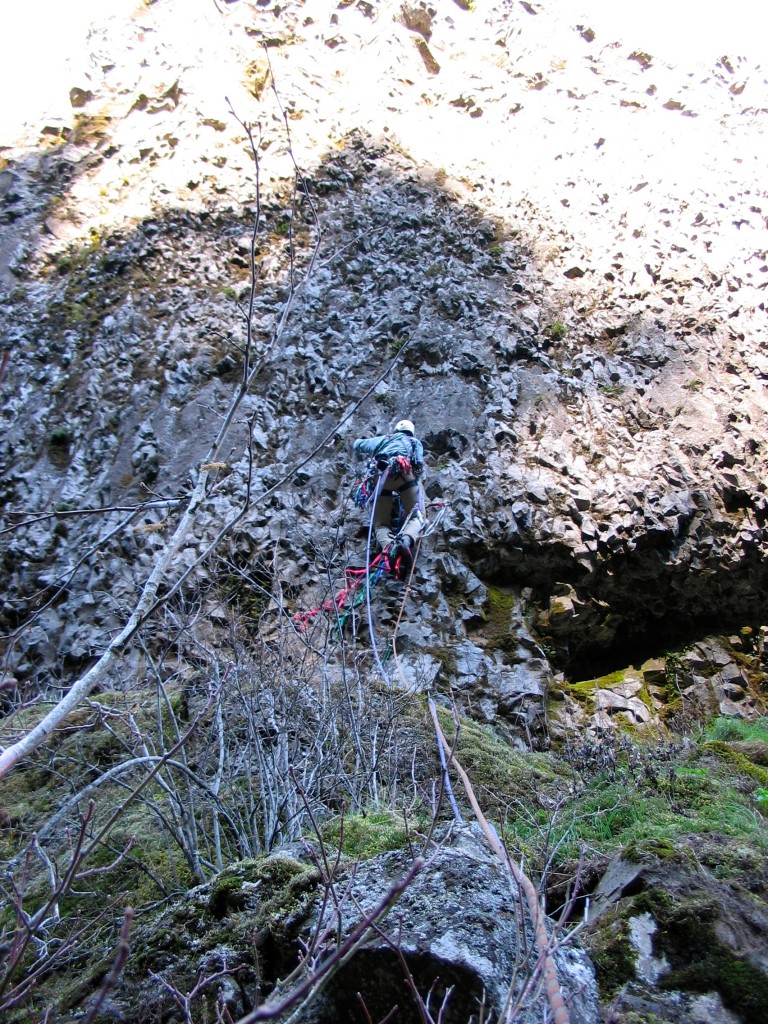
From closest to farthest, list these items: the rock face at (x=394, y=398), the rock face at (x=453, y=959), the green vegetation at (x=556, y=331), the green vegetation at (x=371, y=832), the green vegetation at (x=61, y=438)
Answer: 1. the rock face at (x=453, y=959)
2. the green vegetation at (x=371, y=832)
3. the rock face at (x=394, y=398)
4. the green vegetation at (x=61, y=438)
5. the green vegetation at (x=556, y=331)

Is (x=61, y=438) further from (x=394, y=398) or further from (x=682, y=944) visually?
(x=682, y=944)

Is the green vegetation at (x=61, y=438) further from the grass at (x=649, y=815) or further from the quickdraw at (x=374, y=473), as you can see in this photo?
the grass at (x=649, y=815)

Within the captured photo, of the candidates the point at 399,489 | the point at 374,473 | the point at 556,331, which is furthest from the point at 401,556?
the point at 556,331

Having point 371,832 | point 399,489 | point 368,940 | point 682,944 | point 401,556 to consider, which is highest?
point 368,940

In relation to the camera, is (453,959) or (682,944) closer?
(453,959)

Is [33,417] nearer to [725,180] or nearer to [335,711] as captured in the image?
[335,711]

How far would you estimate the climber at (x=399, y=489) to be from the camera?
6.56m

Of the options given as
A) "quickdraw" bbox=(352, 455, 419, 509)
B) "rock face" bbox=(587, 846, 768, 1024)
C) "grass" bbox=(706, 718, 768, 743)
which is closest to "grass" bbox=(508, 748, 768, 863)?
"rock face" bbox=(587, 846, 768, 1024)

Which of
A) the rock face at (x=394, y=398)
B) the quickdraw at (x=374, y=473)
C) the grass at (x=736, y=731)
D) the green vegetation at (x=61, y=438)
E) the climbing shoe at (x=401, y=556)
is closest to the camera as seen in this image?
the rock face at (x=394, y=398)

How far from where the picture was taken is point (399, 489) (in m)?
6.84

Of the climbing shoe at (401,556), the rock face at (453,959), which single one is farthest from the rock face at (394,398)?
the climbing shoe at (401,556)

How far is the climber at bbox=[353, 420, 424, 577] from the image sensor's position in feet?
21.5

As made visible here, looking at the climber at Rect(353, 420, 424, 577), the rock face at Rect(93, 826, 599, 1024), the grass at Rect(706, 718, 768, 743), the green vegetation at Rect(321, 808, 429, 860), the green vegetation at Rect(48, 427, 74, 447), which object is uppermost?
the rock face at Rect(93, 826, 599, 1024)

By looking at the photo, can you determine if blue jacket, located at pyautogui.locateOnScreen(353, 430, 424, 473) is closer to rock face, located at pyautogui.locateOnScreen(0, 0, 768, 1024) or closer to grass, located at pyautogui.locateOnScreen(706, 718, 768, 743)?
rock face, located at pyautogui.locateOnScreen(0, 0, 768, 1024)
